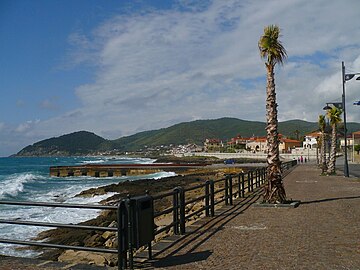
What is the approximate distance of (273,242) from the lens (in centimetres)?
804

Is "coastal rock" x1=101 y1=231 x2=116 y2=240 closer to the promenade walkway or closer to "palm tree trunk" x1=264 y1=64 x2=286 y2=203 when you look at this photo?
the promenade walkway

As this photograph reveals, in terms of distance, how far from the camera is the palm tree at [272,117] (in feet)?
45.6

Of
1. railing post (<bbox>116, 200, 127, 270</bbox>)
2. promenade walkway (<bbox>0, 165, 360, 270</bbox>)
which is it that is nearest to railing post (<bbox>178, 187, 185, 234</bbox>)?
promenade walkway (<bbox>0, 165, 360, 270</bbox>)

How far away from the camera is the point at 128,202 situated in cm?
614

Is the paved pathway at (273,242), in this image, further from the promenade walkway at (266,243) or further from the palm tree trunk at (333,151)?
the palm tree trunk at (333,151)

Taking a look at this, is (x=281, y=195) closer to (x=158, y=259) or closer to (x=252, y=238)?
(x=252, y=238)

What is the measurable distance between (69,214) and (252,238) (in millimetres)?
14324

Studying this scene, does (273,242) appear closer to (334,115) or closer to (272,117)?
(272,117)

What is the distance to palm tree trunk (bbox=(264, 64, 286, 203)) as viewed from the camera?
547 inches

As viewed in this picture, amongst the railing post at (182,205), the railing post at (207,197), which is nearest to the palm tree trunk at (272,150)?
the railing post at (207,197)

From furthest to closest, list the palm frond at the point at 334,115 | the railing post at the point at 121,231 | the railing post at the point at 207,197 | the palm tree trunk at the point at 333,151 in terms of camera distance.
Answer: the palm frond at the point at 334,115, the palm tree trunk at the point at 333,151, the railing post at the point at 207,197, the railing post at the point at 121,231

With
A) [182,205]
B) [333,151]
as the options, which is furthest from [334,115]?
[182,205]

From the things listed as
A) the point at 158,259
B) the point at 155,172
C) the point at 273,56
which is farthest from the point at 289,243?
the point at 155,172

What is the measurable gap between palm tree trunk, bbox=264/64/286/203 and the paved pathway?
1227mm
